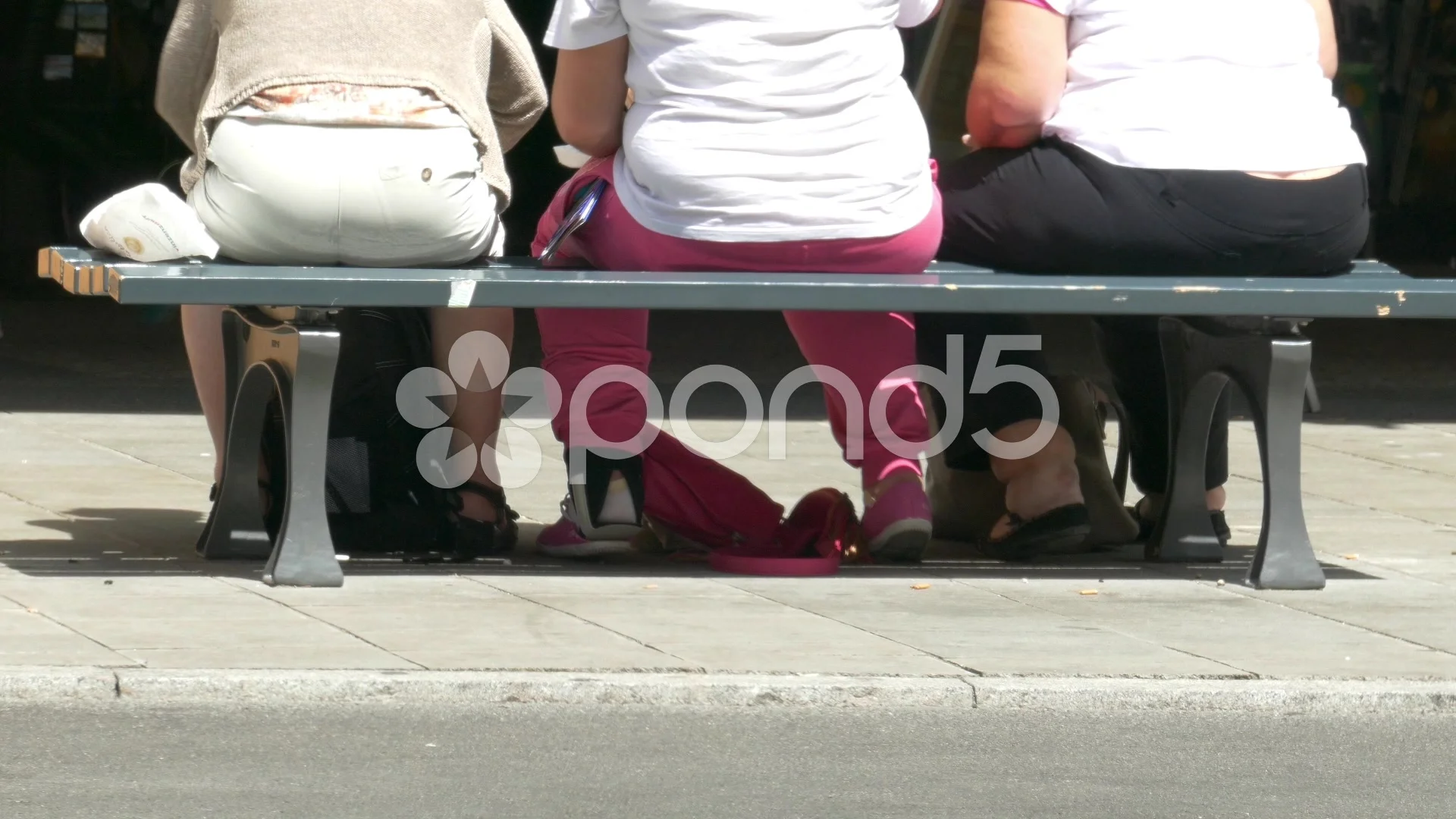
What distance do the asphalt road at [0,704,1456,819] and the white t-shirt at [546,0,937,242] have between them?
4.11ft

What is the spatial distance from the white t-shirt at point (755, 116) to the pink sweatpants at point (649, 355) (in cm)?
6

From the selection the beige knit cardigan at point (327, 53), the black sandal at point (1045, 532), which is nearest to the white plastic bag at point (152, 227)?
the beige knit cardigan at point (327, 53)

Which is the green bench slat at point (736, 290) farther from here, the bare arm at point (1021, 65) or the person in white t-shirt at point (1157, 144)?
the bare arm at point (1021, 65)

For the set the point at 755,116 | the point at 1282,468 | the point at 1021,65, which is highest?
the point at 1021,65

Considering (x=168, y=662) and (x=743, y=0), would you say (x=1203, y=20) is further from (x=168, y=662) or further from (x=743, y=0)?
(x=168, y=662)

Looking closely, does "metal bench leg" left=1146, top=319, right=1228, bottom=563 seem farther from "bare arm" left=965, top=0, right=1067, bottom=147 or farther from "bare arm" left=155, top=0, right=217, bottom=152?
"bare arm" left=155, top=0, right=217, bottom=152

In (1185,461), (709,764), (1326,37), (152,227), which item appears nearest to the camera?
(709,764)

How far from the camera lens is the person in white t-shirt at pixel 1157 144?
5.06 m

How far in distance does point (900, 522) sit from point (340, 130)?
1558 millimetres

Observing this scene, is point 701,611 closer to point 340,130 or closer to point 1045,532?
point 1045,532

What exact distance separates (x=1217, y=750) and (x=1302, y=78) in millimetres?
1810

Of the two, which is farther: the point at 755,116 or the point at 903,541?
the point at 903,541

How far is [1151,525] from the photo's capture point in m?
5.83

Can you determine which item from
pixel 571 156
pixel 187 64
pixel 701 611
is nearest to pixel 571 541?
pixel 701 611
